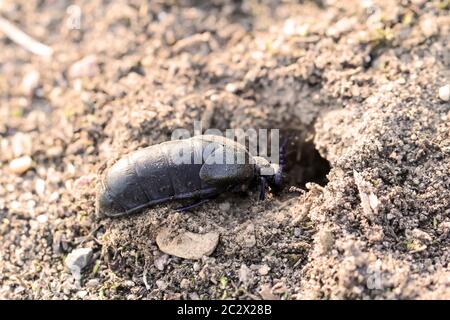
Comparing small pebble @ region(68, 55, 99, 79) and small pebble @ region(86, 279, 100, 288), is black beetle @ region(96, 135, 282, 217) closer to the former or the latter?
small pebble @ region(86, 279, 100, 288)

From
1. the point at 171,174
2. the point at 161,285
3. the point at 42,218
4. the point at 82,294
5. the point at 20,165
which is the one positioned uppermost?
the point at 171,174

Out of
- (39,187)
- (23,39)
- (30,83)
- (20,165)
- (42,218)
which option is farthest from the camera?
(23,39)

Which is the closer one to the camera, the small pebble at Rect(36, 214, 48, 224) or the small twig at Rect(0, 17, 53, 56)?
the small pebble at Rect(36, 214, 48, 224)

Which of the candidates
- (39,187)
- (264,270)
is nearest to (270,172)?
(264,270)

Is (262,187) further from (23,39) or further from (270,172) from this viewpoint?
(23,39)

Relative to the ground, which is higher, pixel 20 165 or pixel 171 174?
pixel 171 174

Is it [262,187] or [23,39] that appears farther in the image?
[23,39]

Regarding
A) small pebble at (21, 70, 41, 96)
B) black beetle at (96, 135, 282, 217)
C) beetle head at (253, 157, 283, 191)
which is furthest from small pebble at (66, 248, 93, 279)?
small pebble at (21, 70, 41, 96)

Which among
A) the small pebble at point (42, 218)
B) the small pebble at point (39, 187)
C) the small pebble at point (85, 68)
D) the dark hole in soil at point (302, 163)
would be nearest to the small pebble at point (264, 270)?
the dark hole in soil at point (302, 163)
